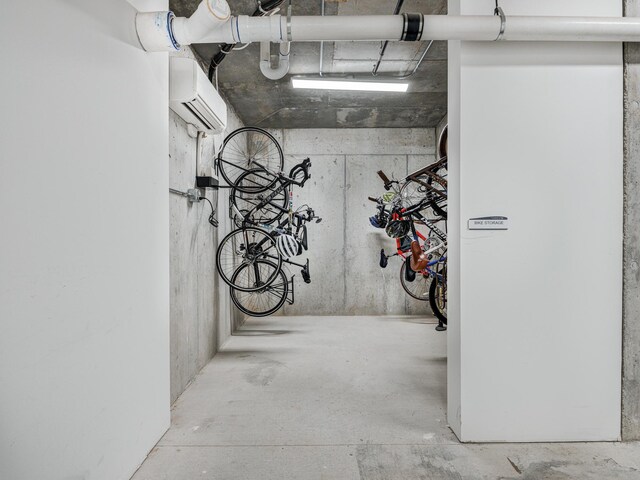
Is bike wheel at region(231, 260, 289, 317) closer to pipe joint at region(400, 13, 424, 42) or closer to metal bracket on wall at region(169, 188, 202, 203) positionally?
metal bracket on wall at region(169, 188, 202, 203)

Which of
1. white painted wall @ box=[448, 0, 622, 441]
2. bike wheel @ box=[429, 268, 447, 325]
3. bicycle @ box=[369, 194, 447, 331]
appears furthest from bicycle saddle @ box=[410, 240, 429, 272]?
white painted wall @ box=[448, 0, 622, 441]

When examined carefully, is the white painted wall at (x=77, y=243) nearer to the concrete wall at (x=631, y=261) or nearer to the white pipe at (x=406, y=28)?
the white pipe at (x=406, y=28)

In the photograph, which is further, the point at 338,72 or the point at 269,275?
the point at 269,275

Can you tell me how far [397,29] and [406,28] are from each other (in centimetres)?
5

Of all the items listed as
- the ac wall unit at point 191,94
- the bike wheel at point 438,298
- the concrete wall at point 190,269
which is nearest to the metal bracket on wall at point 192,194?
the concrete wall at point 190,269

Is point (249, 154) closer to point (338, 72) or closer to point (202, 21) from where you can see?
point (338, 72)

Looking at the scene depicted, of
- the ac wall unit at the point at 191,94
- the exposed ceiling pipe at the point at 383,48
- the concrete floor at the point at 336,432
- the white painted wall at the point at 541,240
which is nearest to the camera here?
the concrete floor at the point at 336,432

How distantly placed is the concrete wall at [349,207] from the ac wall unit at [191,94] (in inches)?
108

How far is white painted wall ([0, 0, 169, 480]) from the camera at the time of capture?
1035 millimetres

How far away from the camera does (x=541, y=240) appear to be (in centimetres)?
200

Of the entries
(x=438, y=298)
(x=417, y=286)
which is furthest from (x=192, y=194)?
(x=417, y=286)

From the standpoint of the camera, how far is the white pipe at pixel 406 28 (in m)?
1.79

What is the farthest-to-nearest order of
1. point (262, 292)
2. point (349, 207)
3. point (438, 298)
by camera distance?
point (349, 207)
point (262, 292)
point (438, 298)

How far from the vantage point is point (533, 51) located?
6.52ft
